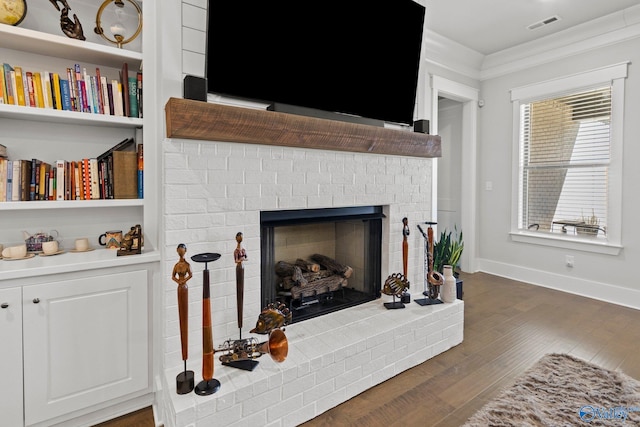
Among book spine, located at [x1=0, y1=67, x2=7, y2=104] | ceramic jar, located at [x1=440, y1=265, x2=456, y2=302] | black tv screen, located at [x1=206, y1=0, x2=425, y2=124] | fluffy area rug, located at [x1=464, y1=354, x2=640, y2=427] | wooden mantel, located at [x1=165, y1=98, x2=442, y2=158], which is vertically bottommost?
fluffy area rug, located at [x1=464, y1=354, x2=640, y2=427]

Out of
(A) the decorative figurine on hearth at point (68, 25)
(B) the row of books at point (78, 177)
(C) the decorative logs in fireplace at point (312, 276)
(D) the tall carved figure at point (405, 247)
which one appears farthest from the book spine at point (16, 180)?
(D) the tall carved figure at point (405, 247)

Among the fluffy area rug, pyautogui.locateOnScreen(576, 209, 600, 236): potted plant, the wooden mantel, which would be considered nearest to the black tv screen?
the wooden mantel

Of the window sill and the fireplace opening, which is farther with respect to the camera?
the window sill

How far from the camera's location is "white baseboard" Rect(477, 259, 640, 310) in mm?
3178

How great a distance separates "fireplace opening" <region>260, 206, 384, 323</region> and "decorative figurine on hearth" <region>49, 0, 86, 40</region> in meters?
1.32

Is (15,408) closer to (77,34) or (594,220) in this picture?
(77,34)

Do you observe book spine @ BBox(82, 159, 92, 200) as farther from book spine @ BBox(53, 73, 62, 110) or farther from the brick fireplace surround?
the brick fireplace surround

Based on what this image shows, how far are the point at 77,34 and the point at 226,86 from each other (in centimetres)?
81

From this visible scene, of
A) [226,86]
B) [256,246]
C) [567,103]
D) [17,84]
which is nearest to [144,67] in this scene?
[226,86]

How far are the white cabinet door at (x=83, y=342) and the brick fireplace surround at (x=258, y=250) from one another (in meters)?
0.22

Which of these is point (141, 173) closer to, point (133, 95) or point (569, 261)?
point (133, 95)

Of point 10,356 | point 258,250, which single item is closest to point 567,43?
point 258,250

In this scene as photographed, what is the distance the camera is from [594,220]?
342 centimetres

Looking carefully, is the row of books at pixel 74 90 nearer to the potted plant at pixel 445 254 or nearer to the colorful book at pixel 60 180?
the colorful book at pixel 60 180
